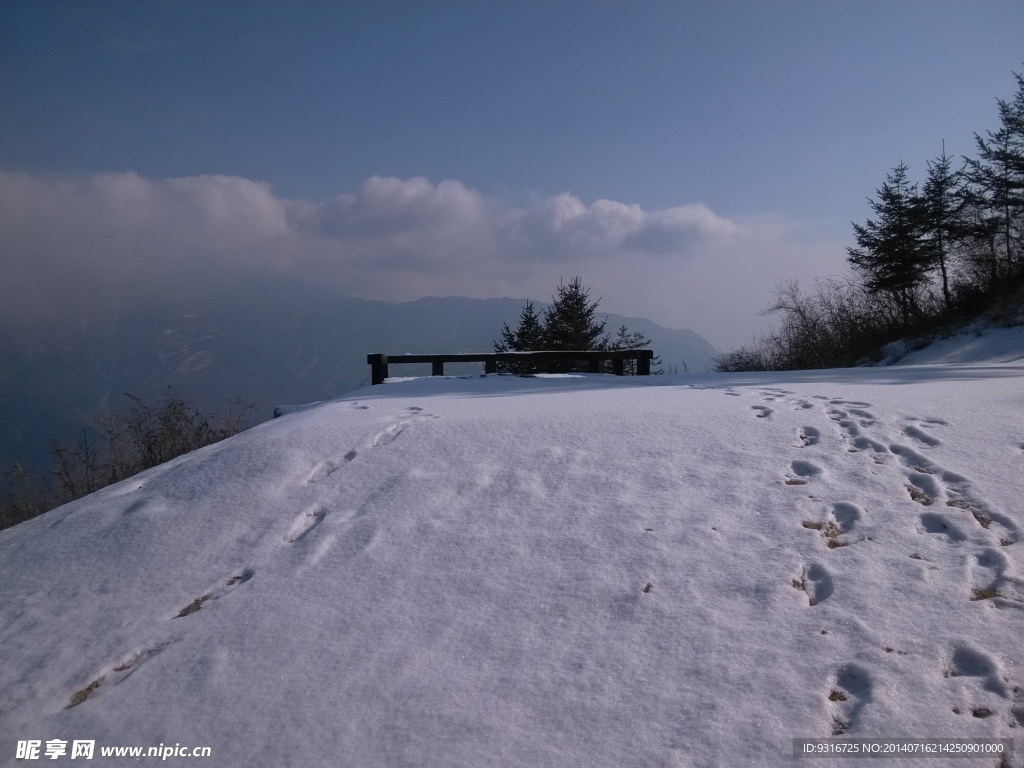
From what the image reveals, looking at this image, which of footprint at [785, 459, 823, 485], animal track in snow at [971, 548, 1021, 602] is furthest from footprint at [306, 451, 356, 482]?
animal track in snow at [971, 548, 1021, 602]

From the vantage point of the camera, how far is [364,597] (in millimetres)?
3459

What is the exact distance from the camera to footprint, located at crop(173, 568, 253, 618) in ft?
11.8

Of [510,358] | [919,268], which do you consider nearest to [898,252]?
[919,268]

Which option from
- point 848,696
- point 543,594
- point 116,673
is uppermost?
point 543,594

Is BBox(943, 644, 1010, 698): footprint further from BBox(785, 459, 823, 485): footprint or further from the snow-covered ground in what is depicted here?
BBox(785, 459, 823, 485): footprint

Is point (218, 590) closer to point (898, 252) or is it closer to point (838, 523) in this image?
point (838, 523)

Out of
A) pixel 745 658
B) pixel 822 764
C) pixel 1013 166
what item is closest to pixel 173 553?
pixel 745 658

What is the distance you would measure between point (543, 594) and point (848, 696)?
1483 millimetres

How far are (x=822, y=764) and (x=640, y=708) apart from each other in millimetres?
689

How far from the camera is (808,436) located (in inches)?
202

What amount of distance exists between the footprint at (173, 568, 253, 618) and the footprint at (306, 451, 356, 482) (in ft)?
3.84

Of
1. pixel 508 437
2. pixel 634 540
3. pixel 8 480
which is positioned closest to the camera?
pixel 634 540

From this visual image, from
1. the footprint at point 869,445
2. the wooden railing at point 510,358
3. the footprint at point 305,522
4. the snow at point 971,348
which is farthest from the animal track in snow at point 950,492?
the snow at point 971,348

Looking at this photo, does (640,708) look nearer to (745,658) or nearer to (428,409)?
(745,658)
